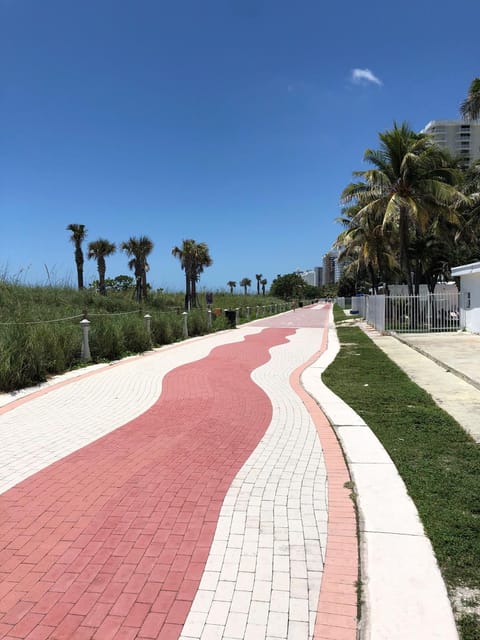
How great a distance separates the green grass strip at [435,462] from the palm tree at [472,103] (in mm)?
17218

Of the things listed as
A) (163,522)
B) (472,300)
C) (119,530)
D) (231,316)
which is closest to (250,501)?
(163,522)

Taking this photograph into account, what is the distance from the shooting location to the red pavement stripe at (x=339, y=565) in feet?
8.34

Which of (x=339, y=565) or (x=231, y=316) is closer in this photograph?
(x=339, y=565)

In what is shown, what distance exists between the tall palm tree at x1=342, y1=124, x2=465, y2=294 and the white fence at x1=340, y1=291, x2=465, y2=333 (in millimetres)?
2876

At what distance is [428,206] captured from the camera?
22969 millimetres

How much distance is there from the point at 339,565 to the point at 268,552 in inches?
19.1

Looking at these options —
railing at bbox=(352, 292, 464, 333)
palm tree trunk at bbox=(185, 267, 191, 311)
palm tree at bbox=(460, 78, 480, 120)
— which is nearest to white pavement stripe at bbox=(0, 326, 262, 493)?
railing at bbox=(352, 292, 464, 333)

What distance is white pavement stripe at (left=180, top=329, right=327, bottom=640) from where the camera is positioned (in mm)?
2574

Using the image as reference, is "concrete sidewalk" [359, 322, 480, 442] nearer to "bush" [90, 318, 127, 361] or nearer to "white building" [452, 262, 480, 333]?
"white building" [452, 262, 480, 333]

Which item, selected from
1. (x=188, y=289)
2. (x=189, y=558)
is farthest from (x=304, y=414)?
(x=188, y=289)

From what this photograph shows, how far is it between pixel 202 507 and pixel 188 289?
3671 cm

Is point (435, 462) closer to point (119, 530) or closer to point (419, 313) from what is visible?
point (119, 530)

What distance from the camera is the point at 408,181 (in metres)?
22.9

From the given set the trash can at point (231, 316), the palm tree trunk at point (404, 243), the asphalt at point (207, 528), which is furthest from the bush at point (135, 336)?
the palm tree trunk at point (404, 243)
